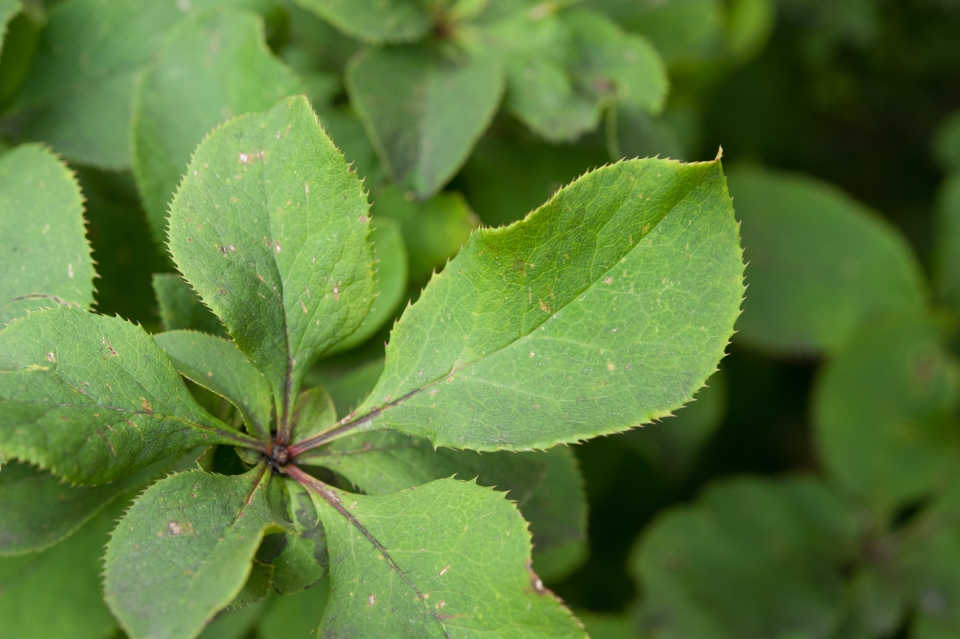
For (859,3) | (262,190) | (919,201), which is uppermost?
(262,190)

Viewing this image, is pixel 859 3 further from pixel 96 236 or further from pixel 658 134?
pixel 96 236

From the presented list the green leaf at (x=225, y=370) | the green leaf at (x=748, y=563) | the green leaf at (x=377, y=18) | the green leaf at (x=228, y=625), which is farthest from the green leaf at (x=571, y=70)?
the green leaf at (x=748, y=563)

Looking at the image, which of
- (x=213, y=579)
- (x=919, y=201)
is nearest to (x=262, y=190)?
(x=213, y=579)

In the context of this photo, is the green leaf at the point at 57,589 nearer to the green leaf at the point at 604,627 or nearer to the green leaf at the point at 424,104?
the green leaf at the point at 424,104

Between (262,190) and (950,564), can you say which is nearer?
(262,190)

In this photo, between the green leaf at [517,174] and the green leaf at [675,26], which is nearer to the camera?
the green leaf at [517,174]

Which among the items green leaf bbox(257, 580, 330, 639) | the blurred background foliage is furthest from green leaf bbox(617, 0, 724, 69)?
green leaf bbox(257, 580, 330, 639)
